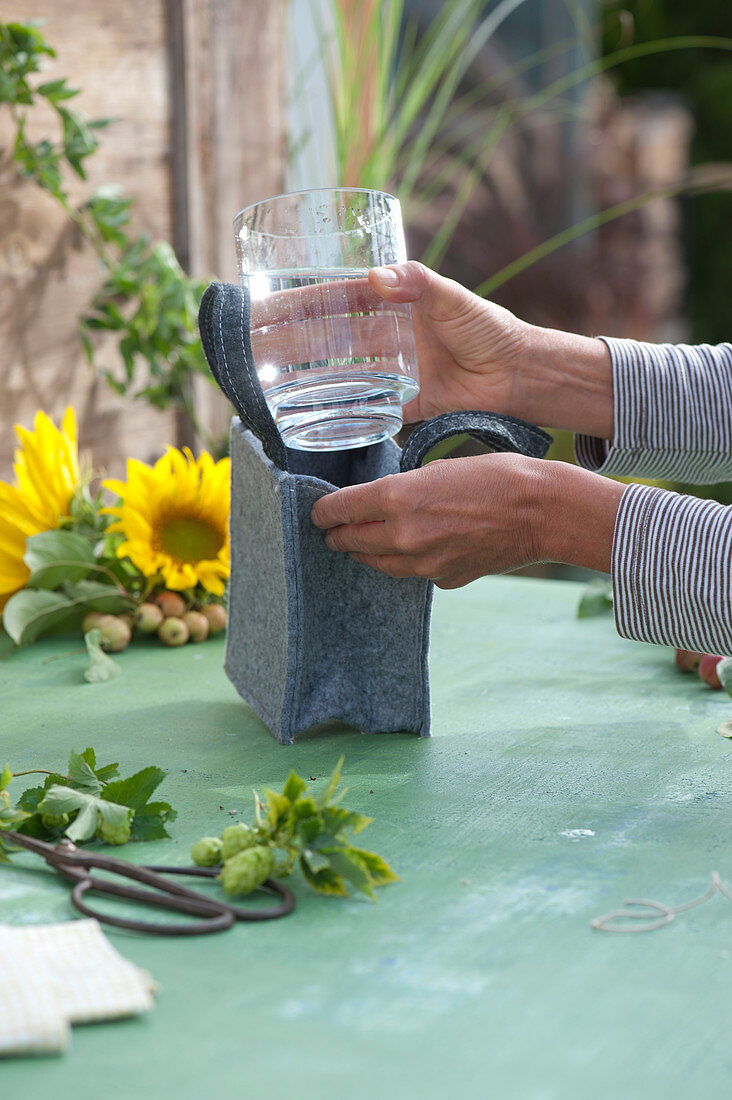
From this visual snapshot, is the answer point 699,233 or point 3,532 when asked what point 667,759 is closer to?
point 3,532

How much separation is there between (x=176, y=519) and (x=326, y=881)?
22.7 inches

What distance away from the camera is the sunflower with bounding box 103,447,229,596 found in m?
1.05

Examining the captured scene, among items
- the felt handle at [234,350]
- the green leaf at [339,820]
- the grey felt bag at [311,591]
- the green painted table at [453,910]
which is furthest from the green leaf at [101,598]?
the green leaf at [339,820]

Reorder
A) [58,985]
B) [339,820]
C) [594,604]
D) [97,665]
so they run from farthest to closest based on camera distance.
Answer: [594,604] → [97,665] → [339,820] → [58,985]

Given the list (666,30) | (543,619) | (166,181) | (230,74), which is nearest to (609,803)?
(543,619)

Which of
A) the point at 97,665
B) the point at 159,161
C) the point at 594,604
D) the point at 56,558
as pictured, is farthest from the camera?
the point at 159,161

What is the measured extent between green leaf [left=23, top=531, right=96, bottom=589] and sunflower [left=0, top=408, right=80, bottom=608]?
16 mm

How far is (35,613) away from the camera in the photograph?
1088 mm

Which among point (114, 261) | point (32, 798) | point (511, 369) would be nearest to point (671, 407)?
point (511, 369)

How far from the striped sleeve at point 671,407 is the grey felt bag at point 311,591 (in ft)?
0.78

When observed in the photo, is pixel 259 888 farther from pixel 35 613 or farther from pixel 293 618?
pixel 35 613

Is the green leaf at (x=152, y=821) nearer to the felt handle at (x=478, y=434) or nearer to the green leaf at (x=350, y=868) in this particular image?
the green leaf at (x=350, y=868)

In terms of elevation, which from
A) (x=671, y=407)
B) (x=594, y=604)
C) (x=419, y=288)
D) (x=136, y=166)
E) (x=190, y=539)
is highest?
(x=136, y=166)

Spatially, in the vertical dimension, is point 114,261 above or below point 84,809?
above
